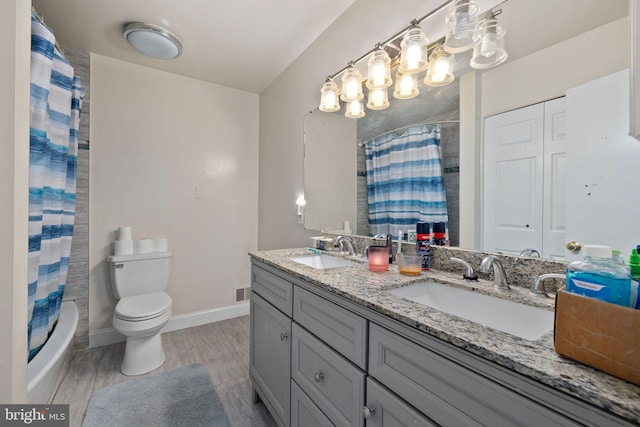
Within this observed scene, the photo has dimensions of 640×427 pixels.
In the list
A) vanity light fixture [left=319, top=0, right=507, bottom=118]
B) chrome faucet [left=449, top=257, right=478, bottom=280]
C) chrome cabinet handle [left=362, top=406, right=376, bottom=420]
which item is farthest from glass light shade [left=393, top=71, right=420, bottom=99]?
chrome cabinet handle [left=362, top=406, right=376, bottom=420]

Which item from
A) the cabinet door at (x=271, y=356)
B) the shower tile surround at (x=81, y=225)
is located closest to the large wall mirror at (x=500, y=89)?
the cabinet door at (x=271, y=356)

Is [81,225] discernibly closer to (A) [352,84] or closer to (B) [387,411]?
(A) [352,84]

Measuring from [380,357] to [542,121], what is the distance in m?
0.97

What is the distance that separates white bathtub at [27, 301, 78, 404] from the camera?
1202 mm

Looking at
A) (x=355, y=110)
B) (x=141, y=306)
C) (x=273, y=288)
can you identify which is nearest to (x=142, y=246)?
(x=141, y=306)

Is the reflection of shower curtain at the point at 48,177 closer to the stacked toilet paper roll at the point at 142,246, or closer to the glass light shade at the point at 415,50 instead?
the stacked toilet paper roll at the point at 142,246

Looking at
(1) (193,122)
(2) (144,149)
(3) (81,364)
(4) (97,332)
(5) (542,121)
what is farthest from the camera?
(1) (193,122)

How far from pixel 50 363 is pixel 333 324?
1.43 metres

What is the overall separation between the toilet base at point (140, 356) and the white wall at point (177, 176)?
62cm

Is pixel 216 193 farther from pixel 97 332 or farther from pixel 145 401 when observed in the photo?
pixel 145 401

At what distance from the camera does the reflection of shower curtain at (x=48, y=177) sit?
1.28 metres

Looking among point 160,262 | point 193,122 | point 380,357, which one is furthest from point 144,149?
point 380,357

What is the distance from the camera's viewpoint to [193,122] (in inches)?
106

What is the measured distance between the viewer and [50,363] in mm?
1323
